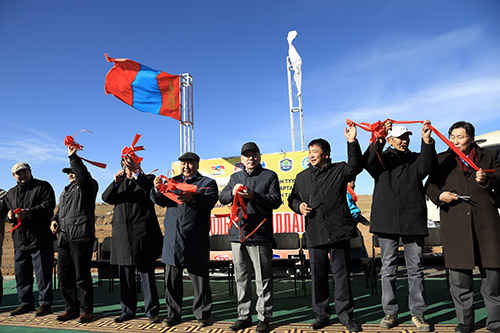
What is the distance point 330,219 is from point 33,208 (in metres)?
3.97

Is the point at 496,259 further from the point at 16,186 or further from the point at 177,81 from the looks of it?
the point at 177,81

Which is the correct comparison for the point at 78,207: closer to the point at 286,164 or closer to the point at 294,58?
the point at 286,164

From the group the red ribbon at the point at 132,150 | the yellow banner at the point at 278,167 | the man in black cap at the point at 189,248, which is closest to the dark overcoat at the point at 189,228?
the man in black cap at the point at 189,248

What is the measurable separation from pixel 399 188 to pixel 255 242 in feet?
5.27

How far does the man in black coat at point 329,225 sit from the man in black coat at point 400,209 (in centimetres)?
27

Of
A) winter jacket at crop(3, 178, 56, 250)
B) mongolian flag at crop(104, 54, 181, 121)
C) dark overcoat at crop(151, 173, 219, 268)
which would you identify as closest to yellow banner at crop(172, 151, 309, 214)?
mongolian flag at crop(104, 54, 181, 121)

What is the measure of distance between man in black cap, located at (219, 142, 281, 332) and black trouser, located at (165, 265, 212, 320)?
0.40 m

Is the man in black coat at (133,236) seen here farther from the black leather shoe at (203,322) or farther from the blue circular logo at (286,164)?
the blue circular logo at (286,164)

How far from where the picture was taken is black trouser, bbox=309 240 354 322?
3.50 metres

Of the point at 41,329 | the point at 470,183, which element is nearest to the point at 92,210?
the point at 41,329

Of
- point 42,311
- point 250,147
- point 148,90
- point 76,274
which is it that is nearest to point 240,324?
point 250,147

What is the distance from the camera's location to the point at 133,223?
4.11m

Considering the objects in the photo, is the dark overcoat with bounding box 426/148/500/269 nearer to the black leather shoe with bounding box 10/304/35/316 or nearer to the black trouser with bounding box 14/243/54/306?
the black trouser with bounding box 14/243/54/306

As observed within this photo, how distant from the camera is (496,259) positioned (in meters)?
3.00
